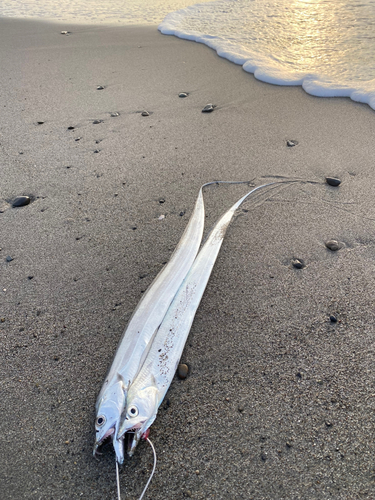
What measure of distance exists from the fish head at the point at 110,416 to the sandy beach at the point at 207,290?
89 mm

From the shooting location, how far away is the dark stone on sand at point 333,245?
9.09 feet

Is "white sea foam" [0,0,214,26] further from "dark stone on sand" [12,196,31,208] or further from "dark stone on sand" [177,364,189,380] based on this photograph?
"dark stone on sand" [177,364,189,380]

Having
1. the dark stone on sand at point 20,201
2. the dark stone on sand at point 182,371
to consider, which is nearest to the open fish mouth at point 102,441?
the dark stone on sand at point 182,371

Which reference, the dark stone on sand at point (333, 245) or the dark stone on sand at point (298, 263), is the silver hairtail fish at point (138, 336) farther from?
the dark stone on sand at point (333, 245)

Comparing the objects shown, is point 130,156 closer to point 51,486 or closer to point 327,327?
point 327,327

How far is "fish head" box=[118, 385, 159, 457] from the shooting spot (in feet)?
5.78

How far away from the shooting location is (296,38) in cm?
688

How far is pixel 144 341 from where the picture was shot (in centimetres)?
218

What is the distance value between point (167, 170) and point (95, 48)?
476 centimetres

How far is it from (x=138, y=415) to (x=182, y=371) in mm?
387

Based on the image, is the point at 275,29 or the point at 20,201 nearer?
the point at 20,201

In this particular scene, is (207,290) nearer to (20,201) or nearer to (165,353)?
(165,353)

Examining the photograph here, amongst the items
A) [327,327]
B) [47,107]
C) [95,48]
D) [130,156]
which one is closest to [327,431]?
[327,327]

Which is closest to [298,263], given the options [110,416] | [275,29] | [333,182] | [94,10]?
[333,182]
